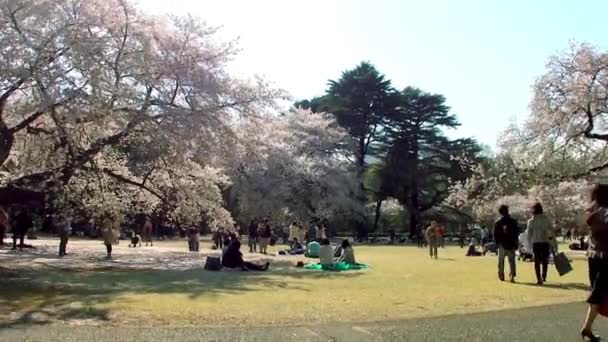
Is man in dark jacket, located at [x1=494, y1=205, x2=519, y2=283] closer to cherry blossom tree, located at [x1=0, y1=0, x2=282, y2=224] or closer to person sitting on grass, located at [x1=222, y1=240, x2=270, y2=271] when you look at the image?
person sitting on grass, located at [x1=222, y1=240, x2=270, y2=271]

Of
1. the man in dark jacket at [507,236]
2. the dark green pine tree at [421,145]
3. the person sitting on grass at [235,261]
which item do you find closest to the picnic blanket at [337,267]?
the person sitting on grass at [235,261]

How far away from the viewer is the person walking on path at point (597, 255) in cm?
761

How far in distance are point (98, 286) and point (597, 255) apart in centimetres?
1021

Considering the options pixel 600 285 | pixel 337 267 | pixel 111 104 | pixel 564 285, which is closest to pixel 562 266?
pixel 564 285

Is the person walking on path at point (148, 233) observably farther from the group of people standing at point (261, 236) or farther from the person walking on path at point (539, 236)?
the person walking on path at point (539, 236)

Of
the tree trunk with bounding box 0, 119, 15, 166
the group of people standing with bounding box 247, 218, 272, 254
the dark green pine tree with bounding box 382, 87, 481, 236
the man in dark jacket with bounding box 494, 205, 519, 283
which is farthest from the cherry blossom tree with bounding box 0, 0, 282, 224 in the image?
the dark green pine tree with bounding box 382, 87, 481, 236

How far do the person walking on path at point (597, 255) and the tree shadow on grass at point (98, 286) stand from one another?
6.30m

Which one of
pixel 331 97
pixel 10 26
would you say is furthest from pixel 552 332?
pixel 331 97

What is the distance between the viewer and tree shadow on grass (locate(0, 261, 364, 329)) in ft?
33.1

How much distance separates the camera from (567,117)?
2955 cm

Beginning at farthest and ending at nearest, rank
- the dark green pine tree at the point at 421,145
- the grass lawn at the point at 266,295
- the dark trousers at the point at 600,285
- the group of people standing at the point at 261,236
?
the dark green pine tree at the point at 421,145 → the group of people standing at the point at 261,236 → the grass lawn at the point at 266,295 → the dark trousers at the point at 600,285

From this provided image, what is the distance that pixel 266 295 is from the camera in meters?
12.9

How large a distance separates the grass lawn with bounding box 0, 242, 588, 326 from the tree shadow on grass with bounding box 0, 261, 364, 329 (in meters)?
0.02

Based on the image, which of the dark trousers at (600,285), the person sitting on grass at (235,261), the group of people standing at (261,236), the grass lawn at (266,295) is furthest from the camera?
the group of people standing at (261,236)
